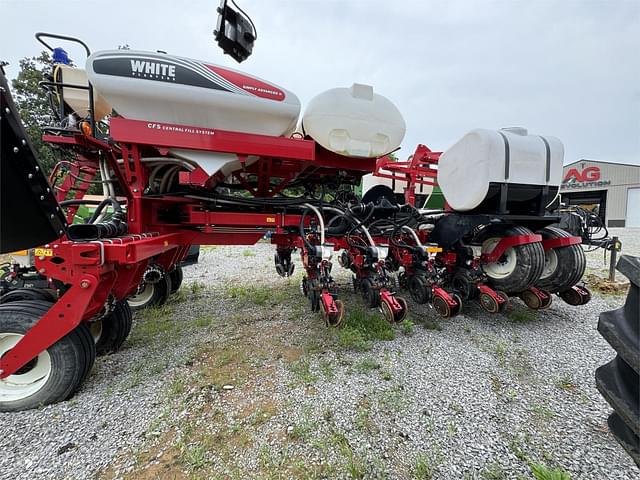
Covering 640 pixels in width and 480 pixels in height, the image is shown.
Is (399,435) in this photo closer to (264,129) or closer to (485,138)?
(264,129)

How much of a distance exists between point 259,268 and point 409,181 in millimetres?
3363

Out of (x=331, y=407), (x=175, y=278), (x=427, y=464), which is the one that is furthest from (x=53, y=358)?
(x=175, y=278)

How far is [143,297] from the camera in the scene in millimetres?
3678

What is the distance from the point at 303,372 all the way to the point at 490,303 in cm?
205

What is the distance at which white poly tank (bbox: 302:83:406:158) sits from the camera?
2.52 metres

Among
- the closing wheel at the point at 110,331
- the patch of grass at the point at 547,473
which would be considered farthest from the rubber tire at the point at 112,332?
the patch of grass at the point at 547,473

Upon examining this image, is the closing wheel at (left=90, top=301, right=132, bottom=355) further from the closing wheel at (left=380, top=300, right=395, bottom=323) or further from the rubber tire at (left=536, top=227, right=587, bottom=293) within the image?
the rubber tire at (left=536, top=227, right=587, bottom=293)

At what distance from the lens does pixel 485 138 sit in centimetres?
291

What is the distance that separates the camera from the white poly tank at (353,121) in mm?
2518

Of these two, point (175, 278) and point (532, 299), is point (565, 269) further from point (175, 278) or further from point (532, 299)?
point (175, 278)

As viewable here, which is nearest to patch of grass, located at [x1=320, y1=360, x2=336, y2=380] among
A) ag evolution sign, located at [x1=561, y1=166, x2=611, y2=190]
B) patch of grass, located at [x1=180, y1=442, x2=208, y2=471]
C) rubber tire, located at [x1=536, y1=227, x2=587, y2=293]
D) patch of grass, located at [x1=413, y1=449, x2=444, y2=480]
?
patch of grass, located at [x1=413, y1=449, x2=444, y2=480]

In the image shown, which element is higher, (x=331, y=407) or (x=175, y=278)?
(x=175, y=278)

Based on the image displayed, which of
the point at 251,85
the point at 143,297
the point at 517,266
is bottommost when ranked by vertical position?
the point at 143,297

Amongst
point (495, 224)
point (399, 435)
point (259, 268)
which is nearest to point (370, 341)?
point (399, 435)
